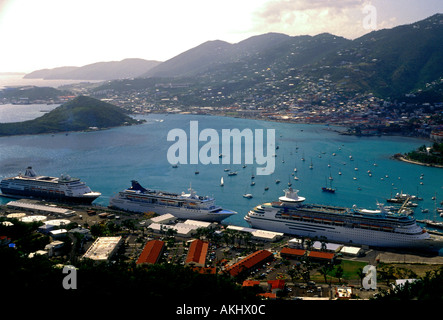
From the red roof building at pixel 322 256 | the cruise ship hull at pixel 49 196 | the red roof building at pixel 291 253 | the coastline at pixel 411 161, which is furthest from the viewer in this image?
the coastline at pixel 411 161

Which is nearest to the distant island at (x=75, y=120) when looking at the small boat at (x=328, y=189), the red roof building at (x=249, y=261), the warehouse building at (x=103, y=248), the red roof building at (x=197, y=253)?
the small boat at (x=328, y=189)

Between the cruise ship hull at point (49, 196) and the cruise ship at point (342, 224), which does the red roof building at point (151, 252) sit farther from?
the cruise ship hull at point (49, 196)

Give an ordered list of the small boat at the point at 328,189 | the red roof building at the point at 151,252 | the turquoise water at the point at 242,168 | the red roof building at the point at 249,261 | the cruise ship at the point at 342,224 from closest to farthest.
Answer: the red roof building at the point at 249,261, the red roof building at the point at 151,252, the cruise ship at the point at 342,224, the turquoise water at the point at 242,168, the small boat at the point at 328,189

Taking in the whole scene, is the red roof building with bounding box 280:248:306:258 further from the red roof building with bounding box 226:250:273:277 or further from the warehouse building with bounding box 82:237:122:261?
the warehouse building with bounding box 82:237:122:261

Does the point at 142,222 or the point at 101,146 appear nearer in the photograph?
the point at 142,222

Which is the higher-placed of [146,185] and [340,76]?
[340,76]
